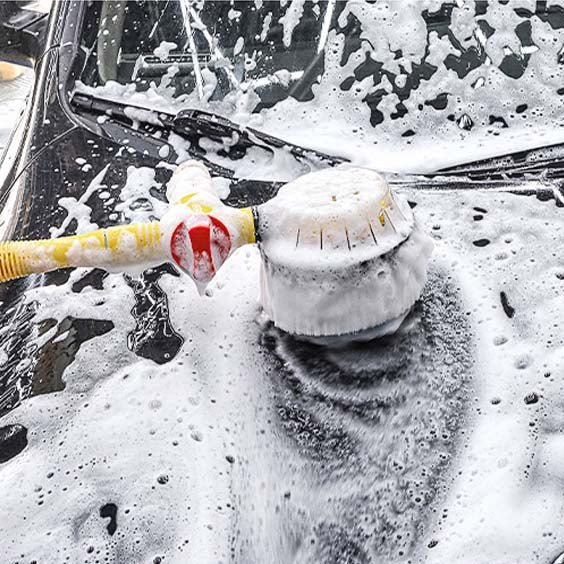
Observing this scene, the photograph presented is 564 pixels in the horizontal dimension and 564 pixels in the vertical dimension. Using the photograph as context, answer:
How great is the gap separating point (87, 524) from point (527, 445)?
2.25 feet

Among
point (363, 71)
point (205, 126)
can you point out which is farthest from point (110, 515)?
point (363, 71)

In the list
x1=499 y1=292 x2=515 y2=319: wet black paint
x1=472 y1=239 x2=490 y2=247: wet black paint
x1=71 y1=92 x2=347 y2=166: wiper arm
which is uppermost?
x1=71 y1=92 x2=347 y2=166: wiper arm

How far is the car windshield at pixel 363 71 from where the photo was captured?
2.05 m

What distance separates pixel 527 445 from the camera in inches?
49.0

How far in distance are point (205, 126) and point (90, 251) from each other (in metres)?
0.76

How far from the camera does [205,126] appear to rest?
210cm

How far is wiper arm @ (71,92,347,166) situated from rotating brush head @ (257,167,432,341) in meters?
0.57

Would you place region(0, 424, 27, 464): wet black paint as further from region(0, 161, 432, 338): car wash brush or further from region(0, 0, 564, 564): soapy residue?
region(0, 161, 432, 338): car wash brush

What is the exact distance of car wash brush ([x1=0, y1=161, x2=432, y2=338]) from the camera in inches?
53.6

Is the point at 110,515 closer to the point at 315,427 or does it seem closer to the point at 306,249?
the point at 315,427

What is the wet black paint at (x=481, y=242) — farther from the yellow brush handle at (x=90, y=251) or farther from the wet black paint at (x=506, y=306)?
the yellow brush handle at (x=90, y=251)

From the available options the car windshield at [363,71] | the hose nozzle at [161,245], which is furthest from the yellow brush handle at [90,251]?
the car windshield at [363,71]

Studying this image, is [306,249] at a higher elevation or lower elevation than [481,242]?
higher

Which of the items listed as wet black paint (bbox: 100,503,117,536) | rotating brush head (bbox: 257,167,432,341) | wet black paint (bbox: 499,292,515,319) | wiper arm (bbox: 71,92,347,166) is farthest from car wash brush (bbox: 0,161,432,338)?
wiper arm (bbox: 71,92,347,166)
